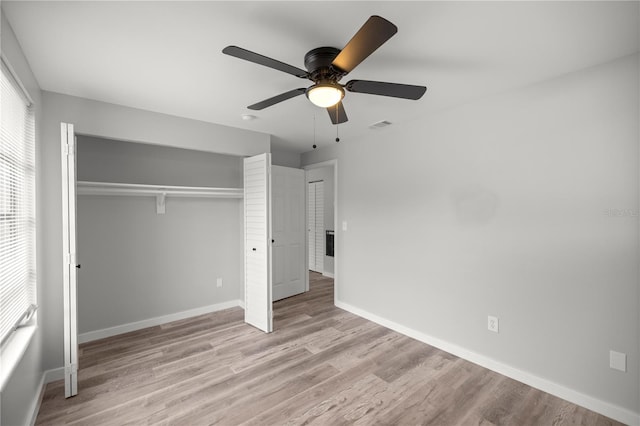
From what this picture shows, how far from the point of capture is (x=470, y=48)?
6.17 feet

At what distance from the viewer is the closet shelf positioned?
9.99ft

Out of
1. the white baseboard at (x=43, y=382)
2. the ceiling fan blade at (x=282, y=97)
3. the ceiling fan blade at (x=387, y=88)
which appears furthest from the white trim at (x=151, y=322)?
the ceiling fan blade at (x=387, y=88)

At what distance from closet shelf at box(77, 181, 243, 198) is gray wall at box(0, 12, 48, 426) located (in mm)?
614

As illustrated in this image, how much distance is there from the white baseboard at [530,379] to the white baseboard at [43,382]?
321cm

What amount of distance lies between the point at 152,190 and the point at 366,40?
9.88ft

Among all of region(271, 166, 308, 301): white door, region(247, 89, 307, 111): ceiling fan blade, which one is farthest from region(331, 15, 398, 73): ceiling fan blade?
region(271, 166, 308, 301): white door

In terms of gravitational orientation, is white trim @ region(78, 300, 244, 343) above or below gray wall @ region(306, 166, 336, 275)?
below

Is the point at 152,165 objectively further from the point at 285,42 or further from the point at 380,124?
the point at 380,124

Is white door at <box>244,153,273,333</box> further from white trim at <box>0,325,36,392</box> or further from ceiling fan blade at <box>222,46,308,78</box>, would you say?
white trim at <box>0,325,36,392</box>

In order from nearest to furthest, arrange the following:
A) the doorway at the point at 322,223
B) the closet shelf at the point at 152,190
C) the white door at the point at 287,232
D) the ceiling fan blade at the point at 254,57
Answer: the ceiling fan blade at the point at 254,57
the closet shelf at the point at 152,190
the white door at the point at 287,232
the doorway at the point at 322,223

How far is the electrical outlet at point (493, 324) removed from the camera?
2.64 metres

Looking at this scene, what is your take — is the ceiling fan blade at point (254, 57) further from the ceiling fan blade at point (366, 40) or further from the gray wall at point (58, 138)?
the gray wall at point (58, 138)

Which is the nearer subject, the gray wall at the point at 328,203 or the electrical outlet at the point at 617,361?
the electrical outlet at the point at 617,361

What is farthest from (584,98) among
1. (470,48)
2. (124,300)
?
(124,300)
